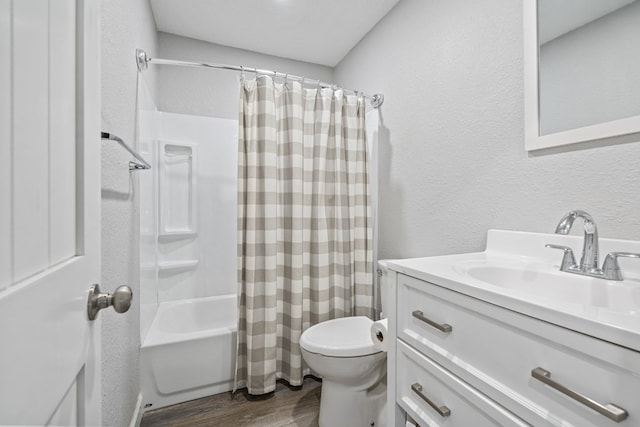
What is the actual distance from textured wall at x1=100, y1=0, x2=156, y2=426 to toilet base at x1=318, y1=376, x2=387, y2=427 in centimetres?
92

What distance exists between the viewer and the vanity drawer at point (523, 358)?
492 mm

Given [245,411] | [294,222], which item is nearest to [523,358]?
[294,222]

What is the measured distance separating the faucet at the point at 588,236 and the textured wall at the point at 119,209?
1.47 meters

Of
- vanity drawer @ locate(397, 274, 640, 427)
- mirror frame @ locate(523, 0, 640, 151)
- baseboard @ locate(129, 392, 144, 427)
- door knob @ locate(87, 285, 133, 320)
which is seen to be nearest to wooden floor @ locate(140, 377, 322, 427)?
baseboard @ locate(129, 392, 144, 427)

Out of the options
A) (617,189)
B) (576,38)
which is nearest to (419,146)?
(576,38)

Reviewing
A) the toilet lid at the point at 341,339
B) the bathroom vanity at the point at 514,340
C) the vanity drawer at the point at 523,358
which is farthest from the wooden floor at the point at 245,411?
the vanity drawer at the point at 523,358

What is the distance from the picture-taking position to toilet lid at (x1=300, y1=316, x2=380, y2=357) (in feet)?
4.48

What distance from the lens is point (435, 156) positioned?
5.19ft

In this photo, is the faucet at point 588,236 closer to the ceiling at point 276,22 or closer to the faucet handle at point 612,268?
the faucet handle at point 612,268

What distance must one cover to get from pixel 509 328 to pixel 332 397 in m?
1.11

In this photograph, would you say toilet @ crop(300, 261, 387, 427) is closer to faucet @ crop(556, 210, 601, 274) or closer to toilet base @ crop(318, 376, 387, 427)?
toilet base @ crop(318, 376, 387, 427)

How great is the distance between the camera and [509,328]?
648 millimetres

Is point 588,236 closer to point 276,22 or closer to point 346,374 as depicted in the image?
point 346,374

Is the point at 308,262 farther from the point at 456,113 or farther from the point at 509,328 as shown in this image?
the point at 509,328
